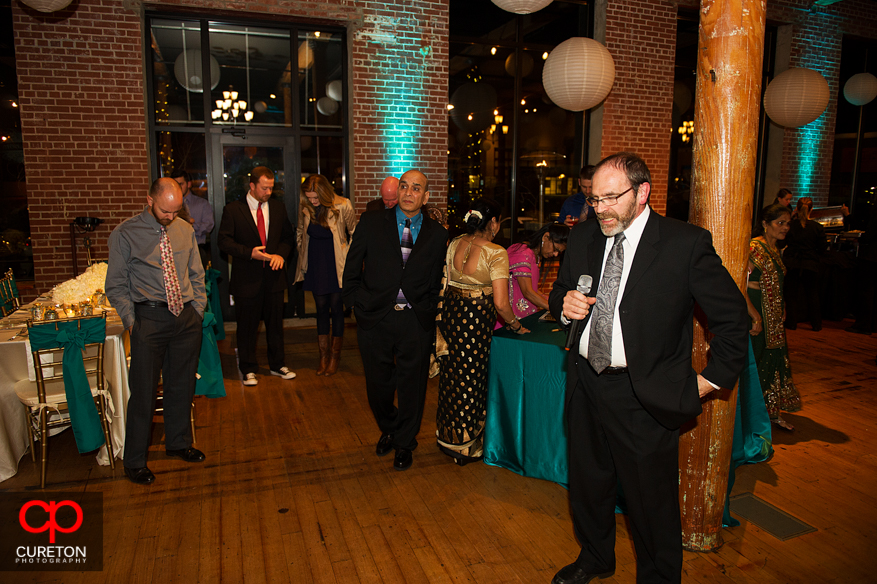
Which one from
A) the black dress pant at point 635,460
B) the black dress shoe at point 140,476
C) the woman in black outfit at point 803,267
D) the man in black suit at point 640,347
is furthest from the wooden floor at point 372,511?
the woman in black outfit at point 803,267

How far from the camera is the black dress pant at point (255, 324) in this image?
5.20 metres

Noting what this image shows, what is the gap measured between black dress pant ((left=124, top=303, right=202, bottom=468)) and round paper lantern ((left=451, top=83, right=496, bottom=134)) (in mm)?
5157

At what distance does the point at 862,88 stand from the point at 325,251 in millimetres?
8418

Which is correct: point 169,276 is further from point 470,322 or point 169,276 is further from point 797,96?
point 797,96

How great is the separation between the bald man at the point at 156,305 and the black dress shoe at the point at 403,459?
140cm

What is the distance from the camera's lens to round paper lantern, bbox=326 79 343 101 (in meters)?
7.04

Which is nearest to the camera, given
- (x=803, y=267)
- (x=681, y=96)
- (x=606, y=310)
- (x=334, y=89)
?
(x=606, y=310)

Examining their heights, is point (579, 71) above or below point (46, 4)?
below

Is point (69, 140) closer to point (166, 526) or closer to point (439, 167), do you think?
point (439, 167)

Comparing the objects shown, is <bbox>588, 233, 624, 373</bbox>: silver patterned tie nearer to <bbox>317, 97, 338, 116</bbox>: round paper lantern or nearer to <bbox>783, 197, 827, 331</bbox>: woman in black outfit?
<bbox>317, 97, 338, 116</bbox>: round paper lantern

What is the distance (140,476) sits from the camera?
11.1 ft

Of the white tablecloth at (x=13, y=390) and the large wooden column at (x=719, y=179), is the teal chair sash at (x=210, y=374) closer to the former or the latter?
the white tablecloth at (x=13, y=390)

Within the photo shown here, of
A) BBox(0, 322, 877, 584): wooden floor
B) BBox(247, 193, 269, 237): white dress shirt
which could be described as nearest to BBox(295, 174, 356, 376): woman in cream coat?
BBox(247, 193, 269, 237): white dress shirt

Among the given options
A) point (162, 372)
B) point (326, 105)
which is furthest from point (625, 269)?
point (326, 105)
